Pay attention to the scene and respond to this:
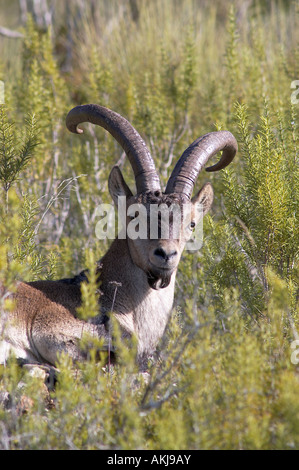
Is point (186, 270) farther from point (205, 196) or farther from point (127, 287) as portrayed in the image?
point (127, 287)

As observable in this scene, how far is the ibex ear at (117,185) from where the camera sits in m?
6.19

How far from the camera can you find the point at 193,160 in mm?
5895

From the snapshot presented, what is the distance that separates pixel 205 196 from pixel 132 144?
3.56ft

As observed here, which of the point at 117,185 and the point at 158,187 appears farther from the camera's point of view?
the point at 117,185

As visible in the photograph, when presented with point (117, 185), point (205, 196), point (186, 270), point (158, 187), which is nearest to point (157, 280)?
point (158, 187)

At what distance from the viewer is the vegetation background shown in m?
3.79

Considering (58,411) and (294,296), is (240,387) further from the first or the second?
(294,296)

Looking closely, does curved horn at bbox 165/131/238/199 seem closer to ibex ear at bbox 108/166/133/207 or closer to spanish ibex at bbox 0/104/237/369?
spanish ibex at bbox 0/104/237/369

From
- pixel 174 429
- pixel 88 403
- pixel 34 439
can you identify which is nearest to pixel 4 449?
pixel 34 439

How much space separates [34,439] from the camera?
3.74m

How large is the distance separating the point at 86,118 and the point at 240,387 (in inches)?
146

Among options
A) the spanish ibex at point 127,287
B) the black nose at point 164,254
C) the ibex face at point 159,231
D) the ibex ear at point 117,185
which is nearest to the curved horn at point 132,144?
the spanish ibex at point 127,287

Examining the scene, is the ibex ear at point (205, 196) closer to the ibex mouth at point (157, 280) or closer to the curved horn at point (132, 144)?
the curved horn at point (132, 144)

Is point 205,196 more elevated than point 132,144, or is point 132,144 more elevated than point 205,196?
point 132,144
